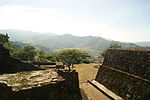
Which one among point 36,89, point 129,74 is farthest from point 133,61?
point 36,89

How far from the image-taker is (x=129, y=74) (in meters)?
14.5

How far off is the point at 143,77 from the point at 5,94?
13.8 metres

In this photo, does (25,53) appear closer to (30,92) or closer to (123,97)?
(123,97)

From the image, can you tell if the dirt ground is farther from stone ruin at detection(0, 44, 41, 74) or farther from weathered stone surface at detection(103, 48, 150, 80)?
stone ruin at detection(0, 44, 41, 74)

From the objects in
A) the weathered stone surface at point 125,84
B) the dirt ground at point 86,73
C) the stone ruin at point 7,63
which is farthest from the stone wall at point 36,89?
the dirt ground at point 86,73

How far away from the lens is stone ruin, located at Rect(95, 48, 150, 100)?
40.0ft

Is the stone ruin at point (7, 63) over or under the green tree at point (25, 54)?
over

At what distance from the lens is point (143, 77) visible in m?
12.8

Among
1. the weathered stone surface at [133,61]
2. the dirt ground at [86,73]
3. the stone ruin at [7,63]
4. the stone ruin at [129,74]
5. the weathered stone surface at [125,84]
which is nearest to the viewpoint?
the stone ruin at [7,63]

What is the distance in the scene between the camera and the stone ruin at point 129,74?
40.0 ft

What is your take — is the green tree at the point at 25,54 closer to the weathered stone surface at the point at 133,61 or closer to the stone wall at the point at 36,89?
the weathered stone surface at the point at 133,61

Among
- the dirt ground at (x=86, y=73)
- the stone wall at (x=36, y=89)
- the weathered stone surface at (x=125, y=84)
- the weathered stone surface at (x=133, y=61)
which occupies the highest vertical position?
the stone wall at (x=36, y=89)

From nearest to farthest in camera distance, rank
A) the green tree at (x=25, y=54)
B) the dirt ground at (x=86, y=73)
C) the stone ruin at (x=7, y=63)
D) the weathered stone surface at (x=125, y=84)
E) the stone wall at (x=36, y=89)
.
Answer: the stone wall at (x=36, y=89) < the stone ruin at (x=7, y=63) < the weathered stone surface at (x=125, y=84) < the dirt ground at (x=86, y=73) < the green tree at (x=25, y=54)

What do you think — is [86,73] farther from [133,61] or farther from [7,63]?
[7,63]
